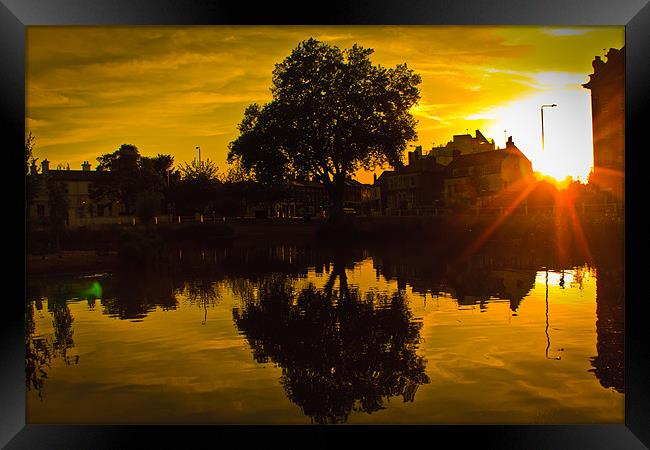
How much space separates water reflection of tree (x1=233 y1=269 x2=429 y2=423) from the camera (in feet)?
26.0

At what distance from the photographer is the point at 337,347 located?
32.2ft

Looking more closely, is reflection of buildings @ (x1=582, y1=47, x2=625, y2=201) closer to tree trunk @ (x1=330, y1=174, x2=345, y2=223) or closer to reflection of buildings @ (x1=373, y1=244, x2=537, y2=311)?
reflection of buildings @ (x1=373, y1=244, x2=537, y2=311)

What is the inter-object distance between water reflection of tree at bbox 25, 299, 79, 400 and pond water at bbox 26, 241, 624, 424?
0.03 meters

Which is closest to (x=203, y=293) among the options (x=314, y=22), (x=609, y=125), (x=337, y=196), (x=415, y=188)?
(x=314, y=22)

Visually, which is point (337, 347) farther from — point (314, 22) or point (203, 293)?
point (203, 293)

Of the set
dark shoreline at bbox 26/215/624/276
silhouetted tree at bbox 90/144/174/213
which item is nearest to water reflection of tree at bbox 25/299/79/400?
dark shoreline at bbox 26/215/624/276

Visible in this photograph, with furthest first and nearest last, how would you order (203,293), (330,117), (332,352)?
(330,117) < (203,293) < (332,352)

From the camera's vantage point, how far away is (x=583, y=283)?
16078 mm

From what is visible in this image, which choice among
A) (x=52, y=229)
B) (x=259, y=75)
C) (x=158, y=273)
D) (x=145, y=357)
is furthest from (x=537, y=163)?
(x=52, y=229)

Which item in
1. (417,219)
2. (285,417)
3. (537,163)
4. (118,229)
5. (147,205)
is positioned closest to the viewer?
(285,417)

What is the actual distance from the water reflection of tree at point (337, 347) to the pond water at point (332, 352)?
32 millimetres

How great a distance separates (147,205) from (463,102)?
53.1 feet

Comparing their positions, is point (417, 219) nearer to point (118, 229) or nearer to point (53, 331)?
point (118, 229)

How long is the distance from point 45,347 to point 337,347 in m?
4.91
